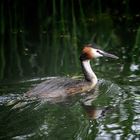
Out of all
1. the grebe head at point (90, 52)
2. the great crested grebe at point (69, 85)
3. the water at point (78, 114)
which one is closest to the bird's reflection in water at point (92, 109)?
the water at point (78, 114)

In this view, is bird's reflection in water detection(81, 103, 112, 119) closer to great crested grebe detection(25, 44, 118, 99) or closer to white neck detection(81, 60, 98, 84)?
great crested grebe detection(25, 44, 118, 99)

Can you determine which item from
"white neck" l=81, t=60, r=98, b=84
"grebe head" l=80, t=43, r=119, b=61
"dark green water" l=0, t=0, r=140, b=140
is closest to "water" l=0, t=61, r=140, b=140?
"dark green water" l=0, t=0, r=140, b=140

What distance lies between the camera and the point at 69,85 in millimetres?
9781

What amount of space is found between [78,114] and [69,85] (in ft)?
4.48

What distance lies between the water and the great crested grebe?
189mm

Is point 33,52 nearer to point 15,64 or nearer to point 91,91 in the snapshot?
point 15,64

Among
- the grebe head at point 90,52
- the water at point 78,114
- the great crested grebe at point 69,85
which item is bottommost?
the water at point 78,114

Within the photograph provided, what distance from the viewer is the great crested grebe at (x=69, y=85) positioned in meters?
9.37

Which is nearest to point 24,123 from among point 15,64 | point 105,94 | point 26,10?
point 105,94

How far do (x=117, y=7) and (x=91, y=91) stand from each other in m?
6.96

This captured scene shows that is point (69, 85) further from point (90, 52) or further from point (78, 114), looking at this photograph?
point (78, 114)

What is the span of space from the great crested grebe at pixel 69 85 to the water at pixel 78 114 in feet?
0.62

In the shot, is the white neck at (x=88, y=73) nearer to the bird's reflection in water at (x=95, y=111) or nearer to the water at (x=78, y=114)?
the water at (x=78, y=114)

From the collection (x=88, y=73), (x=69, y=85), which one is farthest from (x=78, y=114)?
(x=88, y=73)
